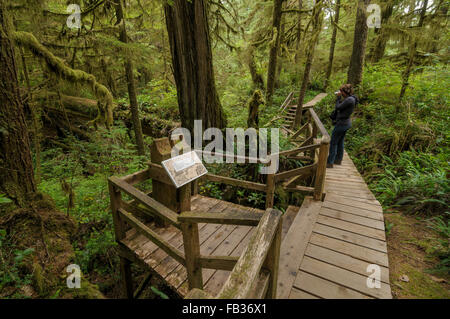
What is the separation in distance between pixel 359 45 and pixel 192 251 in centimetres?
1239

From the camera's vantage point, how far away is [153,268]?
113 inches

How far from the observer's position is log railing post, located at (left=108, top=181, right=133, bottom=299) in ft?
10.1

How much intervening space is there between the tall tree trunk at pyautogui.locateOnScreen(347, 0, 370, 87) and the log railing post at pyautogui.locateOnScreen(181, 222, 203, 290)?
12.1 meters

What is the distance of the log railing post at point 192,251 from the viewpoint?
1.98m

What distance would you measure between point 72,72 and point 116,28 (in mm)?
2555

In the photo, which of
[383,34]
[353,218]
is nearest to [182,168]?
[353,218]

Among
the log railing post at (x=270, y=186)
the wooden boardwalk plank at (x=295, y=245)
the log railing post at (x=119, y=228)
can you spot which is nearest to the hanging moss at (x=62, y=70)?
the log railing post at (x=119, y=228)

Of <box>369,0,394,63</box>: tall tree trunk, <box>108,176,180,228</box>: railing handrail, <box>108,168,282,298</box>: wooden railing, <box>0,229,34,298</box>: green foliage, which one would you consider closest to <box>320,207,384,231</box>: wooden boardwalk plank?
<box>108,168,282,298</box>: wooden railing

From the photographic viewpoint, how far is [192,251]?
2.08m

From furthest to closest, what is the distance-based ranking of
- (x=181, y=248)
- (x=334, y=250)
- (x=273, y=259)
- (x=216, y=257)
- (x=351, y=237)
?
(x=181, y=248) < (x=351, y=237) < (x=334, y=250) < (x=216, y=257) < (x=273, y=259)

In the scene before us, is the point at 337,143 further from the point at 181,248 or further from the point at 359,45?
the point at 359,45

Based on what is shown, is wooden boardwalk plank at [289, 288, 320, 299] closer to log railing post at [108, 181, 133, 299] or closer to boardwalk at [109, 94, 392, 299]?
boardwalk at [109, 94, 392, 299]

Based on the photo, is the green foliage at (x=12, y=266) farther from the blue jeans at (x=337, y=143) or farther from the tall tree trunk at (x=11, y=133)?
the blue jeans at (x=337, y=143)

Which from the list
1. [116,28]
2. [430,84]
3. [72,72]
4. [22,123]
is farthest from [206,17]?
[430,84]
